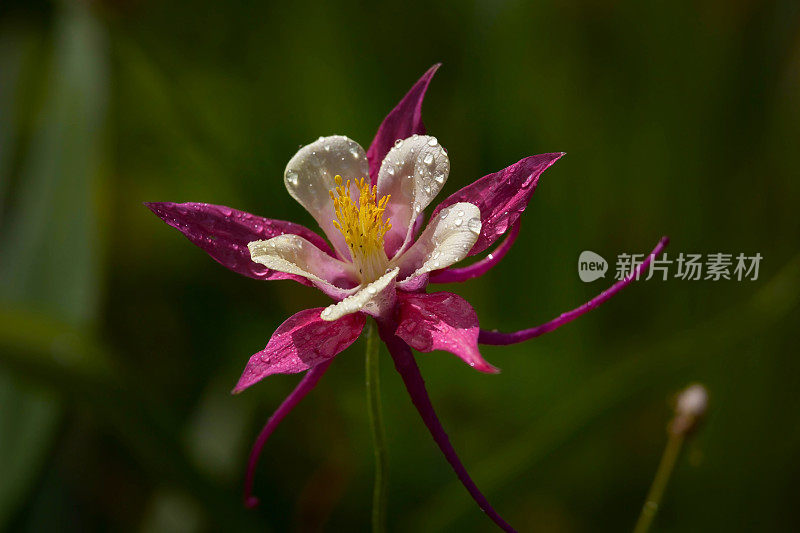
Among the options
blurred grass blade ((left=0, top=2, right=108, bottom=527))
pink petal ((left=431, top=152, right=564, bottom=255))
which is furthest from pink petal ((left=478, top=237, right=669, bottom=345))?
blurred grass blade ((left=0, top=2, right=108, bottom=527))

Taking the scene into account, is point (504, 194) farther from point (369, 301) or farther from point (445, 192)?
point (445, 192)

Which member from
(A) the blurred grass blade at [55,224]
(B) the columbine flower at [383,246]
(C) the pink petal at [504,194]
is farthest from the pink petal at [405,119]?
(A) the blurred grass blade at [55,224]

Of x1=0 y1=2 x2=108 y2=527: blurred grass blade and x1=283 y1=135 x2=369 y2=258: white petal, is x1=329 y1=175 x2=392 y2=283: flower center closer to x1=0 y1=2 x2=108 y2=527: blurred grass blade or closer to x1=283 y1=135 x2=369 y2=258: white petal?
x1=283 y1=135 x2=369 y2=258: white petal

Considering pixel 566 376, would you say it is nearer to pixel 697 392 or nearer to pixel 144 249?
pixel 697 392

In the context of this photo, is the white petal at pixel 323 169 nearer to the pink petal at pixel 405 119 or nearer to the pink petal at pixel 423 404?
the pink petal at pixel 405 119

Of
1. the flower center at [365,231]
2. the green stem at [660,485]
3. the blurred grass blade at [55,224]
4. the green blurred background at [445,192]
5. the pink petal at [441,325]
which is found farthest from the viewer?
the green blurred background at [445,192]

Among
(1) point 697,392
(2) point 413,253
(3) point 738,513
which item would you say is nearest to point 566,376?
(3) point 738,513
